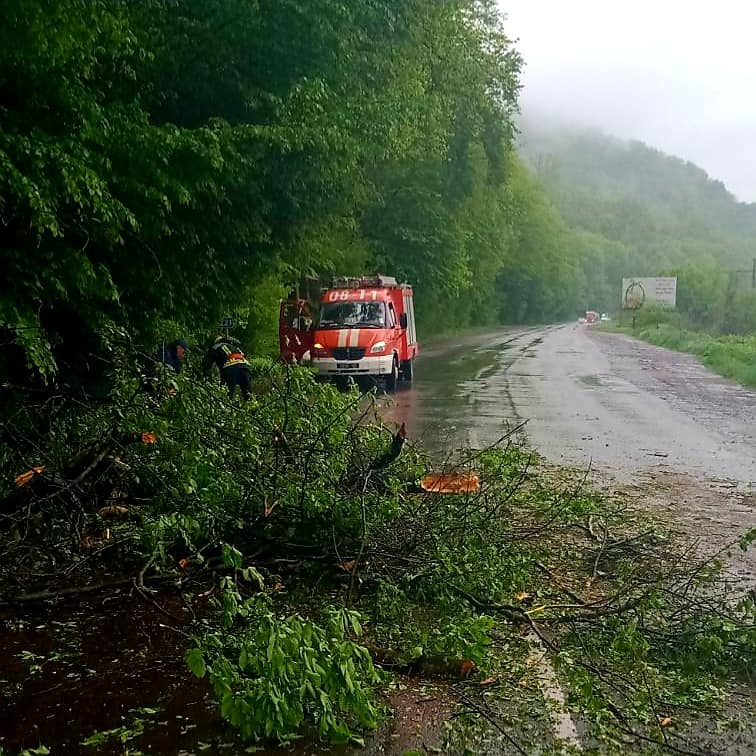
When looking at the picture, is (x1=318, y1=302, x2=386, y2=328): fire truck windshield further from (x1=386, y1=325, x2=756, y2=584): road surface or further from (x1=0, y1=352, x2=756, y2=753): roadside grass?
(x1=0, y1=352, x2=756, y2=753): roadside grass

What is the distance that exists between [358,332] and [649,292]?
5723 cm

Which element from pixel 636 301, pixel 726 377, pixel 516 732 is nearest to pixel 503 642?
pixel 516 732

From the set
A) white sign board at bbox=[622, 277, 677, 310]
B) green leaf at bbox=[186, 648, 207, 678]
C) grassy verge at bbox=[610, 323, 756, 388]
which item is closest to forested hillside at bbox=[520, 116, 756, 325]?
white sign board at bbox=[622, 277, 677, 310]

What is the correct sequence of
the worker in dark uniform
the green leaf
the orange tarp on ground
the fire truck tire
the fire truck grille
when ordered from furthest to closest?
the fire truck tire, the fire truck grille, the worker in dark uniform, the orange tarp on ground, the green leaf

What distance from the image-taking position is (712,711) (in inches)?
163

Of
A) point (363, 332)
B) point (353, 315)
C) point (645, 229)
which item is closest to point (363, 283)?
point (353, 315)


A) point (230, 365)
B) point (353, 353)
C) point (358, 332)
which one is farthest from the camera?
point (358, 332)

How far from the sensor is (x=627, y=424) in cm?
1446

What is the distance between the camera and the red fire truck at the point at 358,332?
1930cm

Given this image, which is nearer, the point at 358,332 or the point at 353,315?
the point at 358,332

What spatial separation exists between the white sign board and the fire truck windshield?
5548 cm

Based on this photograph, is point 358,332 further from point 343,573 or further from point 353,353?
point 343,573

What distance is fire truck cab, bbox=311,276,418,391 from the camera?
19281mm

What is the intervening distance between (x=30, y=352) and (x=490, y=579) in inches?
154
